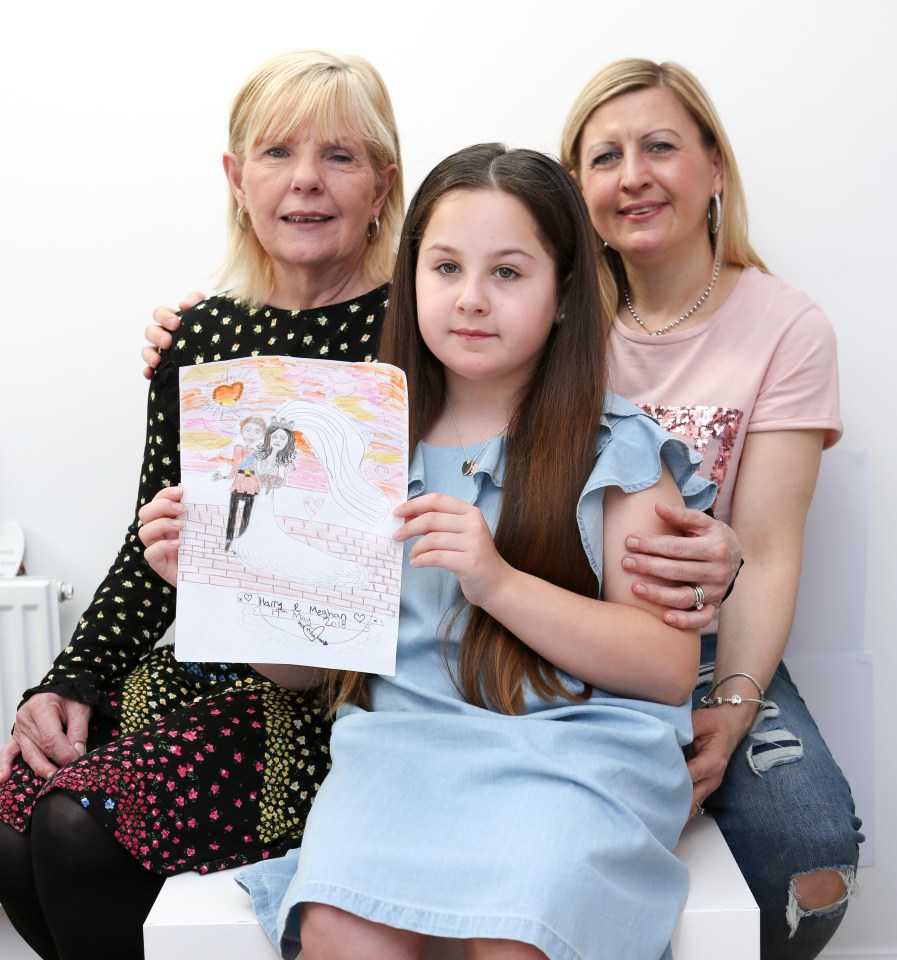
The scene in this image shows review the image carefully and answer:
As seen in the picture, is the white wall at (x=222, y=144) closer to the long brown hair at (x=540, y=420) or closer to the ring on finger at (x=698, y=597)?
the long brown hair at (x=540, y=420)

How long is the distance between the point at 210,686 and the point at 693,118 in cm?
111

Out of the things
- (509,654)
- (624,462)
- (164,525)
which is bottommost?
(509,654)

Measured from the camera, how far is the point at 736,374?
1736mm

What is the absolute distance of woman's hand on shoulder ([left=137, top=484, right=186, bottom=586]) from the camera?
52.2 inches

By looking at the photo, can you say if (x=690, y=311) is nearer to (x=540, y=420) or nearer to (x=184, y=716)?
(x=540, y=420)

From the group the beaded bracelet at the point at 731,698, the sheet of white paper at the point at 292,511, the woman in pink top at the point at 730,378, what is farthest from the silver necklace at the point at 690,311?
the sheet of white paper at the point at 292,511

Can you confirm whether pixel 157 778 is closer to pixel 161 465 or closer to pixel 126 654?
pixel 126 654

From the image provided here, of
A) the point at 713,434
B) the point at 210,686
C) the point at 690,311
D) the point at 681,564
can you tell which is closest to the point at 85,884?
the point at 210,686

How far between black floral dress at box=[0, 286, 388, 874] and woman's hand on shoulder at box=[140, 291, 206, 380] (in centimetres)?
1

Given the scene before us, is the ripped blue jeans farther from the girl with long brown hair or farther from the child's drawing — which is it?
the child's drawing

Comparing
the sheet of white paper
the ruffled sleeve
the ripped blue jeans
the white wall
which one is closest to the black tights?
the sheet of white paper

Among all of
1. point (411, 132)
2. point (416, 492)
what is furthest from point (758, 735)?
point (411, 132)

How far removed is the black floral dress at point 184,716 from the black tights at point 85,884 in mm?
20

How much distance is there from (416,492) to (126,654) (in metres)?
0.60
